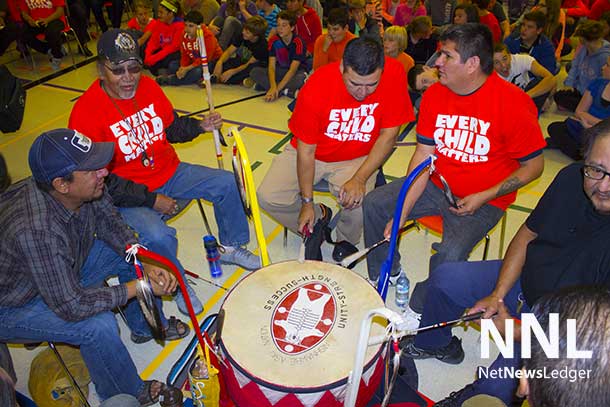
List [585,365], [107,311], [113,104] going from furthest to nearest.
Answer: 1. [113,104]
2. [107,311]
3. [585,365]

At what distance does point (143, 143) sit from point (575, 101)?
5009mm

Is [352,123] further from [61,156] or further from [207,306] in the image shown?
[61,156]

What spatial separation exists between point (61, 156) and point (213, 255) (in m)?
1.59

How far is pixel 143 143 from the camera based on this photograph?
11.8ft

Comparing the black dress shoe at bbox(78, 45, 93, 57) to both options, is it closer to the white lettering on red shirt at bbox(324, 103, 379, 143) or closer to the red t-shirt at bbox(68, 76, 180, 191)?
the red t-shirt at bbox(68, 76, 180, 191)

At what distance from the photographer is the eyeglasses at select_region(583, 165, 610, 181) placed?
2127mm

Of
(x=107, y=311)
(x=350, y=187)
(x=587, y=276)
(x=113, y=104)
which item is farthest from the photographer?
(x=350, y=187)

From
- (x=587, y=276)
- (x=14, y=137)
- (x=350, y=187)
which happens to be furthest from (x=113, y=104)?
(x=14, y=137)

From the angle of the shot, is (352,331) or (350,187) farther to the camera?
(350,187)

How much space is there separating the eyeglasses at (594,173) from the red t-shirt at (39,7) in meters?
8.57

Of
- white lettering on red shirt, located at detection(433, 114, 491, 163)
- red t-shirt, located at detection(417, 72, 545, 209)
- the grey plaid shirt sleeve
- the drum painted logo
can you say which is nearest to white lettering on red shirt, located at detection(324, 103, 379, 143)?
red t-shirt, located at detection(417, 72, 545, 209)

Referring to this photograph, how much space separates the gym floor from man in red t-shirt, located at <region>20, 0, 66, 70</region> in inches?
11.4

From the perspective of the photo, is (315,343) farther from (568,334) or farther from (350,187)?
(350,187)

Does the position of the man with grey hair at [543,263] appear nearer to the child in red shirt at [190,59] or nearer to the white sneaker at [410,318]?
the white sneaker at [410,318]
